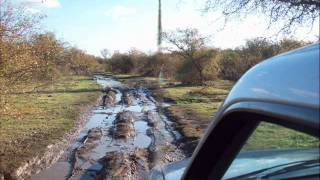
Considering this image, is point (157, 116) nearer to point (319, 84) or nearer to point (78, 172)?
point (78, 172)

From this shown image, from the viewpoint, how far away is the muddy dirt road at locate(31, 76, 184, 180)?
1019cm

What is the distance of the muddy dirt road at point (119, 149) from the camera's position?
10.2 meters

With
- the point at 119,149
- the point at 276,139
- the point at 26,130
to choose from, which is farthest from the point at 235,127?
the point at 26,130

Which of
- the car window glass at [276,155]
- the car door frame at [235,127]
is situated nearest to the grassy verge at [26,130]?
the car window glass at [276,155]

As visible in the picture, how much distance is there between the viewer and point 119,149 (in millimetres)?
12773

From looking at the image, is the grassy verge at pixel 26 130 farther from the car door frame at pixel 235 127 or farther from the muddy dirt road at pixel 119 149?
the car door frame at pixel 235 127

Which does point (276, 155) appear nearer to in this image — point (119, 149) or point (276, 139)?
point (276, 139)

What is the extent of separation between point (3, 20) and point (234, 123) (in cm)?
1031

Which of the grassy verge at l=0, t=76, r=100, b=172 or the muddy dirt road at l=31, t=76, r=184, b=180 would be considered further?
the grassy verge at l=0, t=76, r=100, b=172

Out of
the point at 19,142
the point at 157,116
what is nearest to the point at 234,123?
the point at 19,142

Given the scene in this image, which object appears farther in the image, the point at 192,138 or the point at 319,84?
the point at 192,138

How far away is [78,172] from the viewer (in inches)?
401

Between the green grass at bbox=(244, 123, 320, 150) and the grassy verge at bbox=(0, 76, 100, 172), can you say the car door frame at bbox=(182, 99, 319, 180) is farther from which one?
the grassy verge at bbox=(0, 76, 100, 172)

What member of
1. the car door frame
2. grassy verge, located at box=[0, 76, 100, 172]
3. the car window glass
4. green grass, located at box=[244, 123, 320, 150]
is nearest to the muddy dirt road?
grassy verge, located at box=[0, 76, 100, 172]
